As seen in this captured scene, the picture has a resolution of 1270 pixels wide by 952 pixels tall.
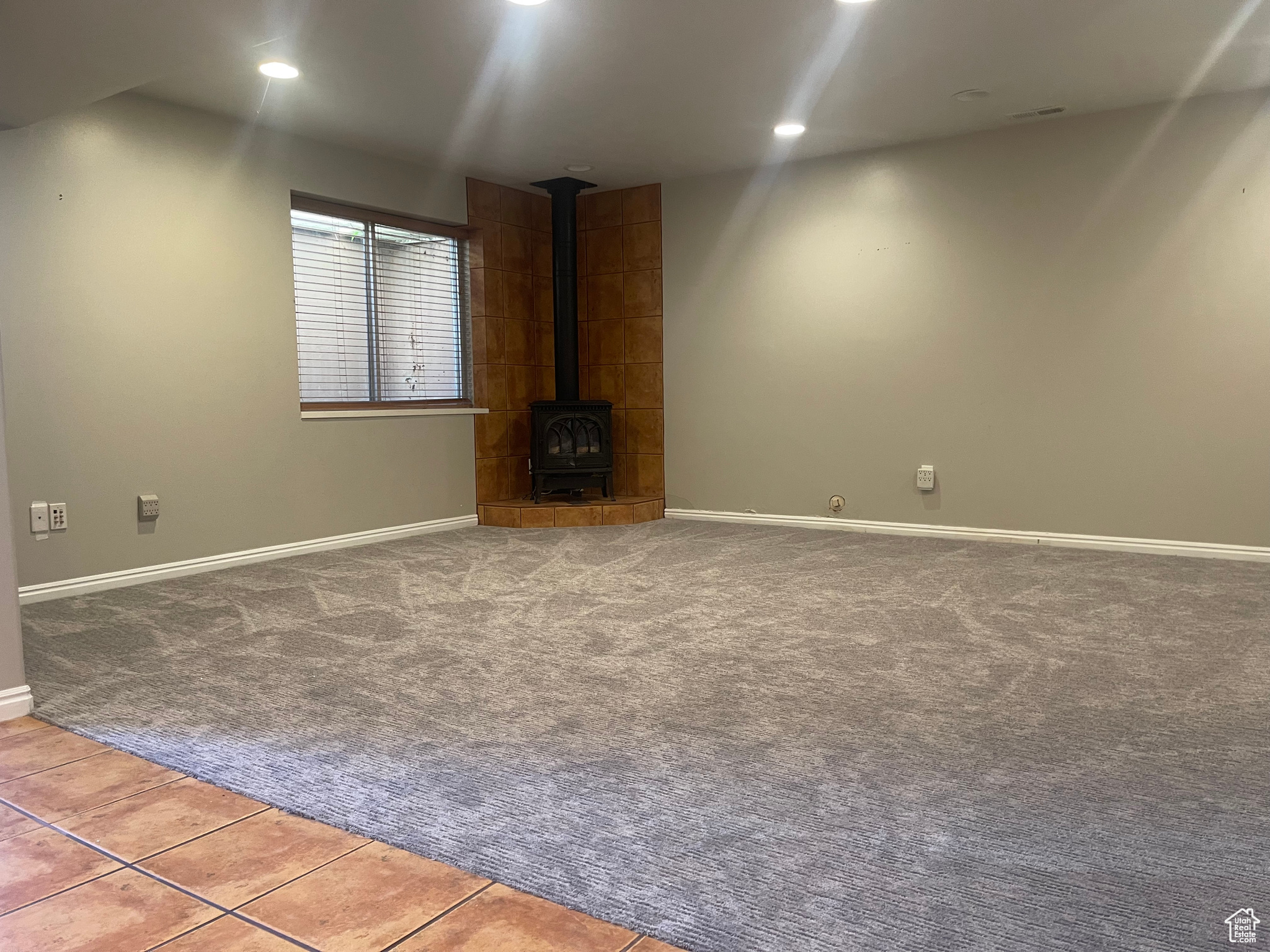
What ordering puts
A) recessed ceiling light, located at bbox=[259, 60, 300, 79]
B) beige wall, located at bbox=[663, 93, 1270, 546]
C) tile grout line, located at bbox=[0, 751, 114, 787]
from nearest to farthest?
tile grout line, located at bbox=[0, 751, 114, 787], recessed ceiling light, located at bbox=[259, 60, 300, 79], beige wall, located at bbox=[663, 93, 1270, 546]

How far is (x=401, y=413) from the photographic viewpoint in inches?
206

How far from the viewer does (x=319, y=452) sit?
4809mm

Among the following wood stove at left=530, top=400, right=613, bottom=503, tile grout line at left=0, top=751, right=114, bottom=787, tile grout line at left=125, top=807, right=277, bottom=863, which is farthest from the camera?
wood stove at left=530, top=400, right=613, bottom=503

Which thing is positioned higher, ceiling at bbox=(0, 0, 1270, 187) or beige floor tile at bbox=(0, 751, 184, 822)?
ceiling at bbox=(0, 0, 1270, 187)

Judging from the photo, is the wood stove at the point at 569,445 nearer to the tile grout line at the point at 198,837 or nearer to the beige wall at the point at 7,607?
the beige wall at the point at 7,607

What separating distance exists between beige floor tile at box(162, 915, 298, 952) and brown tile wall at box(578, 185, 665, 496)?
4730mm

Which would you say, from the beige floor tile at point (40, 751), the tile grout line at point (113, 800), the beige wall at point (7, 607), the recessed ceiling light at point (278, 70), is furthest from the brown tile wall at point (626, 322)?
the tile grout line at point (113, 800)

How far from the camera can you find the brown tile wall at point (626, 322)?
19.4 ft

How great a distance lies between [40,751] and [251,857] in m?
0.87

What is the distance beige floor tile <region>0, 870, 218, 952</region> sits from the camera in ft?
4.49

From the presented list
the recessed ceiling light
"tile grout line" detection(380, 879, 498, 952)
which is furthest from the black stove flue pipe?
"tile grout line" detection(380, 879, 498, 952)

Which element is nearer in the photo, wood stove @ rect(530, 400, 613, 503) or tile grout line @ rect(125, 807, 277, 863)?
tile grout line @ rect(125, 807, 277, 863)

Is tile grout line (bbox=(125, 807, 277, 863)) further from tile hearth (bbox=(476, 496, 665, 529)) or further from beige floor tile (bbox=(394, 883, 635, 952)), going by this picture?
tile hearth (bbox=(476, 496, 665, 529))

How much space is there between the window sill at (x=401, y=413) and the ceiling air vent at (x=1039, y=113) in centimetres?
331
